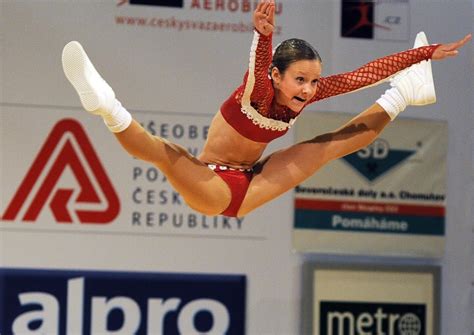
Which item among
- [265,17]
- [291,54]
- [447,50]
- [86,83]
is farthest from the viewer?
[447,50]

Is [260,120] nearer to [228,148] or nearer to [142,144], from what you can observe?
[228,148]

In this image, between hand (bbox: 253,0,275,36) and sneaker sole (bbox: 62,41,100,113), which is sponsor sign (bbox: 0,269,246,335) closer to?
sneaker sole (bbox: 62,41,100,113)

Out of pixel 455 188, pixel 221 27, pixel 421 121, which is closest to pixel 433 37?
pixel 421 121

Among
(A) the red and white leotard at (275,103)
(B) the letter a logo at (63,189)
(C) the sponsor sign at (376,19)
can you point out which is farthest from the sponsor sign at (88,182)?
(A) the red and white leotard at (275,103)

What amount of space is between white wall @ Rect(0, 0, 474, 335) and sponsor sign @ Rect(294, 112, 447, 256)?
84 mm

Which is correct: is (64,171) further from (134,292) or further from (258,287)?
(258,287)

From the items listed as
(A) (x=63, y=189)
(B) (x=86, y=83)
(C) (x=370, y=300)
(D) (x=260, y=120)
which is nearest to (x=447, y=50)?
(D) (x=260, y=120)

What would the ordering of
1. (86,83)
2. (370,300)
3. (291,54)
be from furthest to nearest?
(370,300)
(291,54)
(86,83)

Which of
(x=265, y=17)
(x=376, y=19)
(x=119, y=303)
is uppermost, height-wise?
(x=376, y=19)

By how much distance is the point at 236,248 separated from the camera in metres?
6.11

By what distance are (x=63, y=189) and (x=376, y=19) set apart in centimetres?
228

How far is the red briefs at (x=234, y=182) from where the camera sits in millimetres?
3994

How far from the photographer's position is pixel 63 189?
5.96 meters

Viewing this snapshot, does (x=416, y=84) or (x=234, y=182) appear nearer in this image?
(x=234, y=182)
